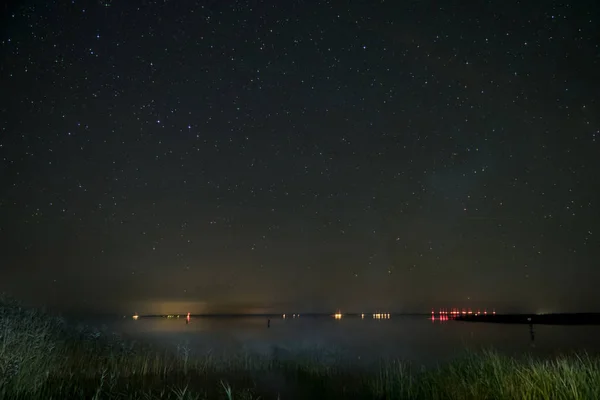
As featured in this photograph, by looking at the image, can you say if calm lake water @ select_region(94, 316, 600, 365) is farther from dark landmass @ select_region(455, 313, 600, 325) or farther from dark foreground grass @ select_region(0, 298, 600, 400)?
dark landmass @ select_region(455, 313, 600, 325)

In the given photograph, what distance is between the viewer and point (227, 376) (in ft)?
50.0

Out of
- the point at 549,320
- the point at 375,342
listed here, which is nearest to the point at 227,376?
the point at 375,342

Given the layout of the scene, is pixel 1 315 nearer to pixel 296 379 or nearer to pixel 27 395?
pixel 27 395

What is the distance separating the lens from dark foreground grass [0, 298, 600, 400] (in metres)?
9.23

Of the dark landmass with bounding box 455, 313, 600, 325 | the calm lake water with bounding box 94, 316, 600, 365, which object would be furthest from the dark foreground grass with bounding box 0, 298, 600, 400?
the dark landmass with bounding box 455, 313, 600, 325

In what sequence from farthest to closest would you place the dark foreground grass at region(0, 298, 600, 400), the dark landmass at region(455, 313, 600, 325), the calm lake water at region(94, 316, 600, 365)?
the dark landmass at region(455, 313, 600, 325) → the calm lake water at region(94, 316, 600, 365) → the dark foreground grass at region(0, 298, 600, 400)

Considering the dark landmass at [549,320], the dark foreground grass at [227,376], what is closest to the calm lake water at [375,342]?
the dark foreground grass at [227,376]

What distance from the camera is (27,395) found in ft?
30.6

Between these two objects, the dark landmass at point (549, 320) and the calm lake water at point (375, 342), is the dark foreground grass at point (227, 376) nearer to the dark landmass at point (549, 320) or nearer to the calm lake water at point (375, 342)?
the calm lake water at point (375, 342)

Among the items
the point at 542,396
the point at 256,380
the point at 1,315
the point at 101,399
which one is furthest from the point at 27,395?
the point at 542,396

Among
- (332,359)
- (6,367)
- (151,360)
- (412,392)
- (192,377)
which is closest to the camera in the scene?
(6,367)

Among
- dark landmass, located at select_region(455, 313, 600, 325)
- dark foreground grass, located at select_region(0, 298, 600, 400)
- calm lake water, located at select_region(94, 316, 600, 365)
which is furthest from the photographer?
dark landmass, located at select_region(455, 313, 600, 325)

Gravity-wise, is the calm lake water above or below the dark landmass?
above

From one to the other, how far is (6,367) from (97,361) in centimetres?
661
